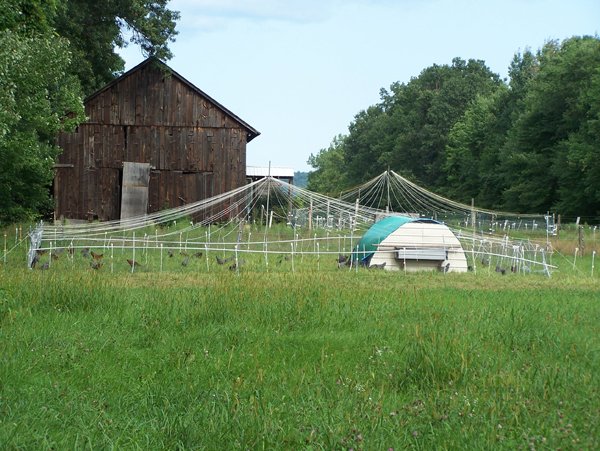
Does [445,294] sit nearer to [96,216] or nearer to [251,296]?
[251,296]

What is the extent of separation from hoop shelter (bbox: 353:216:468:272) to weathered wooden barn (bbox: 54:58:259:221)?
15.2 metres

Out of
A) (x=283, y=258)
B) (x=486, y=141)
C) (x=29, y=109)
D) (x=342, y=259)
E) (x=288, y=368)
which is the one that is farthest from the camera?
(x=486, y=141)

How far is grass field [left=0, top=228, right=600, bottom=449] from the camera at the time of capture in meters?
6.40

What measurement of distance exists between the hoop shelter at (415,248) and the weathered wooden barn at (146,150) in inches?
597

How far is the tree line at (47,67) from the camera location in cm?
2152

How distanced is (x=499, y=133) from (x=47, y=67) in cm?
5558

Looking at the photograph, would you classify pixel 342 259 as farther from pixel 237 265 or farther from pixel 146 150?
pixel 146 150

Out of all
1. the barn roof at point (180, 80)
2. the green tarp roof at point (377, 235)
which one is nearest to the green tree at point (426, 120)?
the barn roof at point (180, 80)

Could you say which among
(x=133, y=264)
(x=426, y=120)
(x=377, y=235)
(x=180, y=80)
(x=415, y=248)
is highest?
(x=426, y=120)

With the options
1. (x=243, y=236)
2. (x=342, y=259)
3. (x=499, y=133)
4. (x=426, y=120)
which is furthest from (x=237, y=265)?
(x=426, y=120)

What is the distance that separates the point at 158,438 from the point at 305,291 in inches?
272

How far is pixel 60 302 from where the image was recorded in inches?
474

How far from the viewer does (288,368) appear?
8734 millimetres

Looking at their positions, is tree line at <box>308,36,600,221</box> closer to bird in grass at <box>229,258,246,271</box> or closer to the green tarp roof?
the green tarp roof
